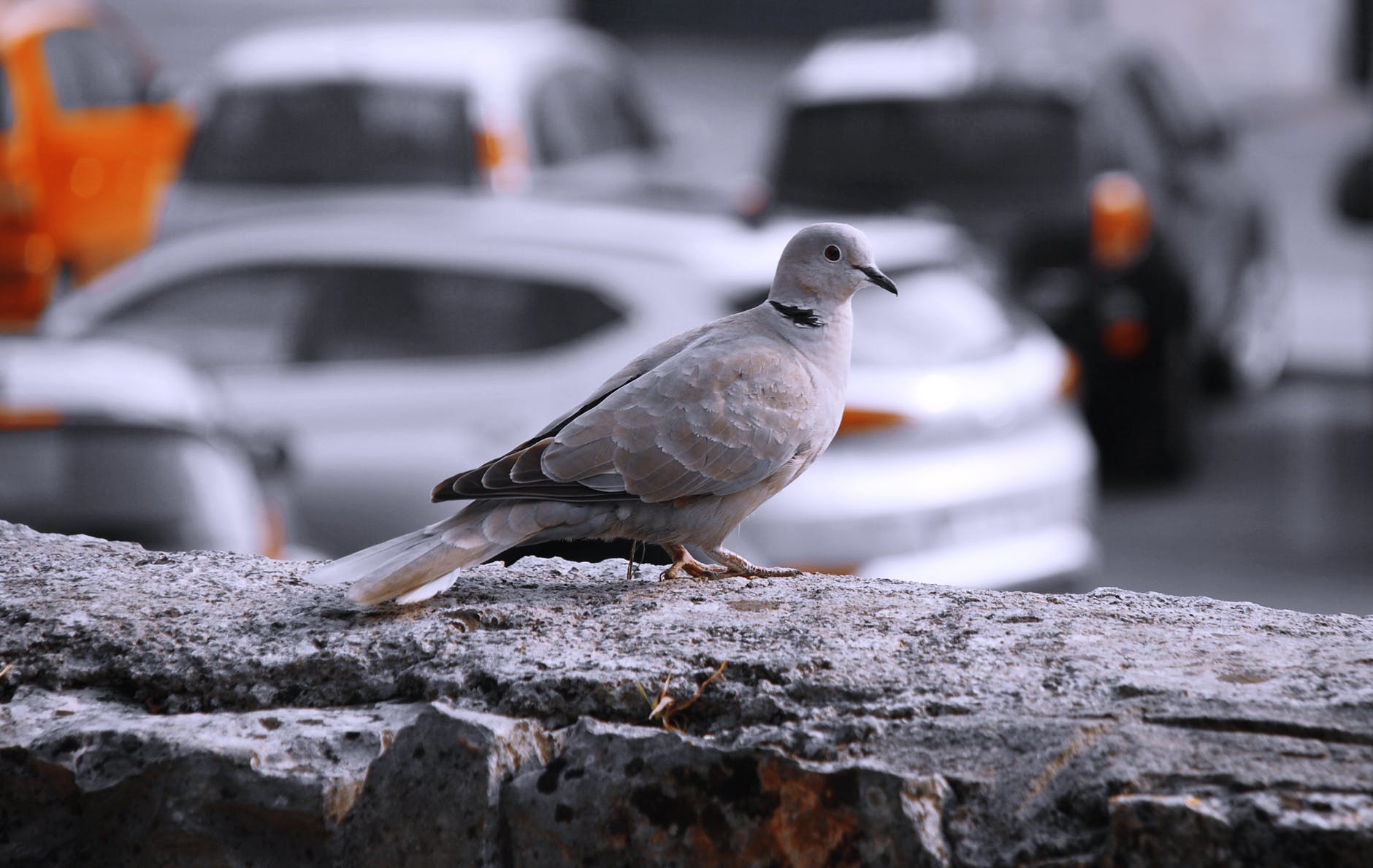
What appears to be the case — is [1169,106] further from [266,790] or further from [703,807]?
[266,790]

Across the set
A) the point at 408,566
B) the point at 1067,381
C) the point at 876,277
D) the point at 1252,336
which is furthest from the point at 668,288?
Answer: the point at 1252,336

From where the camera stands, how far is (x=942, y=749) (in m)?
1.99

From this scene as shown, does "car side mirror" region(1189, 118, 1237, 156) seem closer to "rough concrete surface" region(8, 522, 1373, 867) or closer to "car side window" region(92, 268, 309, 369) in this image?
"car side window" region(92, 268, 309, 369)

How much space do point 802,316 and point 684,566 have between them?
454mm

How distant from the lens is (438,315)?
242 inches

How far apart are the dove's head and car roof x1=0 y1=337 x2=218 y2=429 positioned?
2.98 metres

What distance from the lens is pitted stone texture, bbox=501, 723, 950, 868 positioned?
75.8 inches

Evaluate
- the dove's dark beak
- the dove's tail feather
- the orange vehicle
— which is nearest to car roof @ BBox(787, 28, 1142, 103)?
the orange vehicle

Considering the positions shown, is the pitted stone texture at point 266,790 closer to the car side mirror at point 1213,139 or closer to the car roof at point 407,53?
the car roof at point 407,53

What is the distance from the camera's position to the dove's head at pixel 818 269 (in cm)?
281

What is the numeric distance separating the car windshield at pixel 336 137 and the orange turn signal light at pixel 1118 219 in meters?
3.25

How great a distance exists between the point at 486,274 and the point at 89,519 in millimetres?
1644

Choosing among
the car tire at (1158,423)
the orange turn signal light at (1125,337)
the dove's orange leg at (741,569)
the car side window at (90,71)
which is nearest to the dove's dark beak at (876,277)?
the dove's orange leg at (741,569)

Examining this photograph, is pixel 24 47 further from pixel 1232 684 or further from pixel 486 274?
pixel 1232 684
